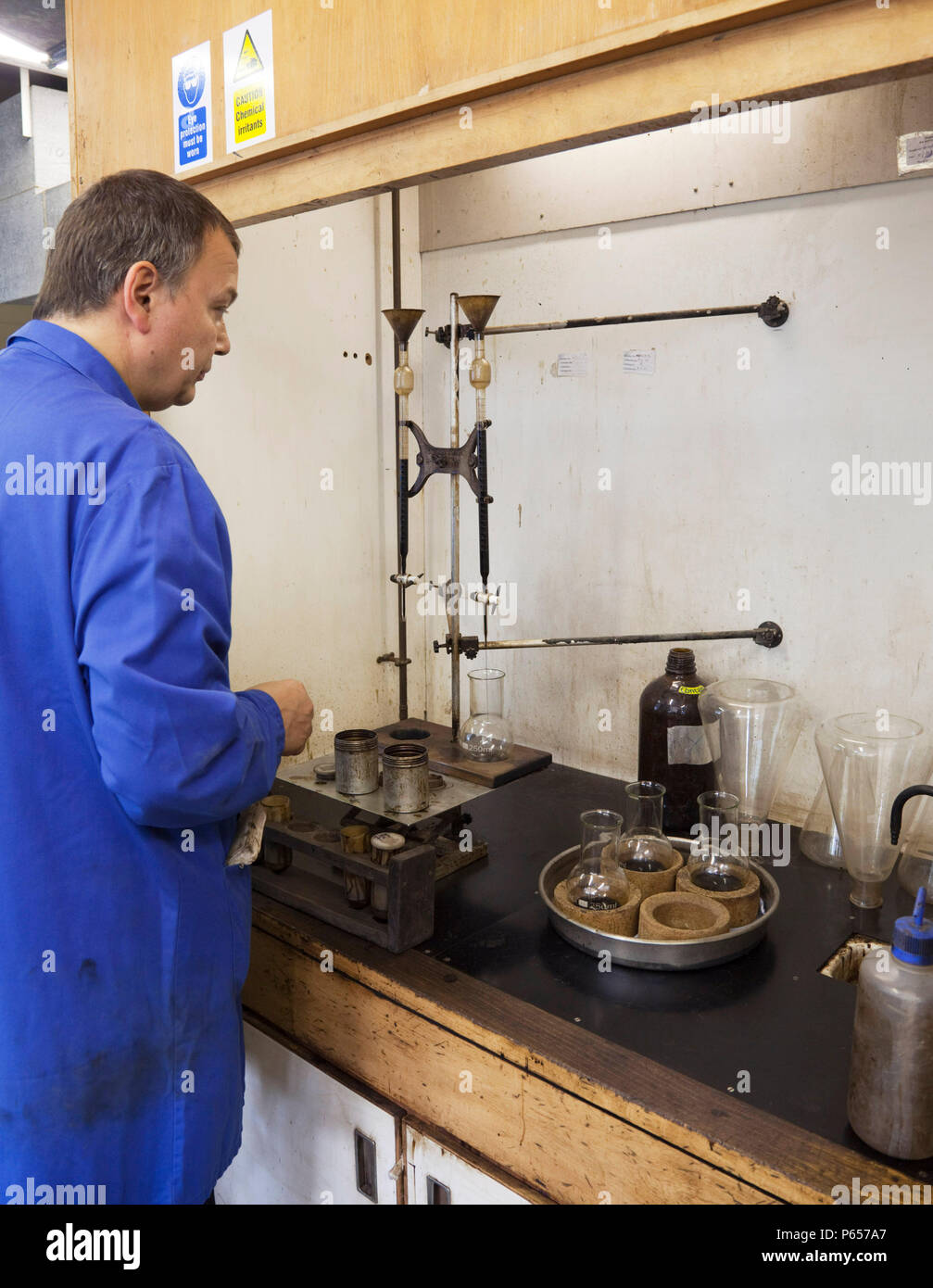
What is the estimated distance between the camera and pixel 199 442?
Result: 1731 millimetres

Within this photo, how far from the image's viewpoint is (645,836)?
4.46 ft

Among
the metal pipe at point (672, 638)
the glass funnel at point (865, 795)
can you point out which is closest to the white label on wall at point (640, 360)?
the metal pipe at point (672, 638)

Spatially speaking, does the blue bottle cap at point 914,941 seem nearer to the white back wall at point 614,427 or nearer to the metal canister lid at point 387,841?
the metal canister lid at point 387,841

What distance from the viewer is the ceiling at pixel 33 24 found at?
68.0 inches

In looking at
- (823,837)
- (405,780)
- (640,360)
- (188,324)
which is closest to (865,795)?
(823,837)

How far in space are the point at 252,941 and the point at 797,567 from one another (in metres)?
1.06

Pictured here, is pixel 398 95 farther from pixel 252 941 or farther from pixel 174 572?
pixel 252 941

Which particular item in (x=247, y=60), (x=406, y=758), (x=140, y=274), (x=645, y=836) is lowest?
(x=645, y=836)

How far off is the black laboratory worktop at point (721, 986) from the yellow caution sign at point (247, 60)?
1.12m

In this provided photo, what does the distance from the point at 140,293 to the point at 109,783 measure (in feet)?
1.64

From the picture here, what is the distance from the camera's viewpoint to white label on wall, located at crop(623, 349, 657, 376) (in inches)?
69.3

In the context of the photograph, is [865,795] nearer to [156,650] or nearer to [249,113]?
[156,650]
